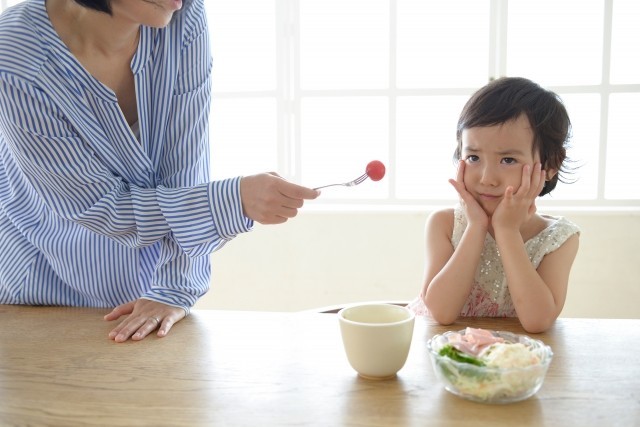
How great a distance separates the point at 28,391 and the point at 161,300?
341 mm

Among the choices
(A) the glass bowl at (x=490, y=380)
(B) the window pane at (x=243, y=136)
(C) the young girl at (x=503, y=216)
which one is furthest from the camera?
(B) the window pane at (x=243, y=136)

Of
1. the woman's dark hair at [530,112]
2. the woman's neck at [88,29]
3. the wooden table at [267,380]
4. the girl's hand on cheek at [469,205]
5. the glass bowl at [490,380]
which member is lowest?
the wooden table at [267,380]

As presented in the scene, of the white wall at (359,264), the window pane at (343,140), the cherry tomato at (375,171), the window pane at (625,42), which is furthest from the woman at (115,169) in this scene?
the window pane at (625,42)

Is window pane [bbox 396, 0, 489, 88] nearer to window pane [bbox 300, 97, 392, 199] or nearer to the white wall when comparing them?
window pane [bbox 300, 97, 392, 199]

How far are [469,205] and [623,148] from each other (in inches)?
84.8

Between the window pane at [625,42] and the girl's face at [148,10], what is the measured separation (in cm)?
260

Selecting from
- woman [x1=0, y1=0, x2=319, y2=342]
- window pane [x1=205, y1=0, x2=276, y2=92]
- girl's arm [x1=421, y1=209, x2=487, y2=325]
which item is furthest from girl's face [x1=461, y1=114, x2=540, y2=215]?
window pane [x1=205, y1=0, x2=276, y2=92]

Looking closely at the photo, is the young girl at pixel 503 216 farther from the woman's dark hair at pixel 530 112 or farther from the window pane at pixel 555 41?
the window pane at pixel 555 41

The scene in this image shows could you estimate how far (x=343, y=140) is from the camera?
130 inches

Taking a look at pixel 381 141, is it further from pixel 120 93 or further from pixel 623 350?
pixel 623 350

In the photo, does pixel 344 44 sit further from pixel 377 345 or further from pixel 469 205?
pixel 377 345

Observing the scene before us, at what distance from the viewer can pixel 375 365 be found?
2.72 ft

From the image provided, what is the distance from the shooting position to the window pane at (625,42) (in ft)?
9.80

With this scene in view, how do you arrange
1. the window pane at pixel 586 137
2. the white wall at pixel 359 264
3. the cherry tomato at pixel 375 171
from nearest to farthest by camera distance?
the cherry tomato at pixel 375 171
the white wall at pixel 359 264
the window pane at pixel 586 137
